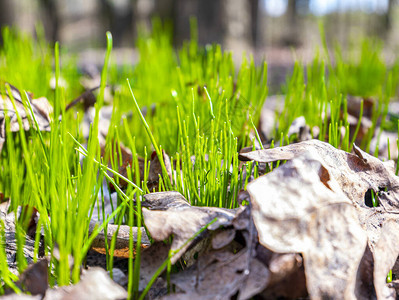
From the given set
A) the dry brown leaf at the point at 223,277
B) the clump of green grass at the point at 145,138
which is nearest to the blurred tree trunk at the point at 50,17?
the clump of green grass at the point at 145,138

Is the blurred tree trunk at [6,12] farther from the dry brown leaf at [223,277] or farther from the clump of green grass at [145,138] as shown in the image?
the dry brown leaf at [223,277]

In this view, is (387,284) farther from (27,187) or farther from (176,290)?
(27,187)

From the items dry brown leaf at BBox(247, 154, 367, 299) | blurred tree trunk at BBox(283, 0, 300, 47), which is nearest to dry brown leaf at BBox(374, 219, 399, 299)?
dry brown leaf at BBox(247, 154, 367, 299)

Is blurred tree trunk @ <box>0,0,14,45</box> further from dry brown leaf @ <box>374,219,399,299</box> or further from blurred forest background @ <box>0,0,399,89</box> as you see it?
dry brown leaf @ <box>374,219,399,299</box>

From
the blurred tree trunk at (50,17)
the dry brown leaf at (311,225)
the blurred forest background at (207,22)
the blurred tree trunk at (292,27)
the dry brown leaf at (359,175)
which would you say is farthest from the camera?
the blurred tree trunk at (292,27)

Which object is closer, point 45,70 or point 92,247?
point 92,247

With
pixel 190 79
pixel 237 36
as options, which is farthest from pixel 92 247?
pixel 237 36
